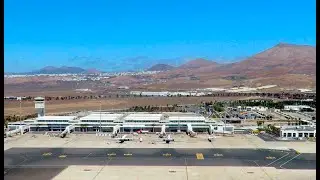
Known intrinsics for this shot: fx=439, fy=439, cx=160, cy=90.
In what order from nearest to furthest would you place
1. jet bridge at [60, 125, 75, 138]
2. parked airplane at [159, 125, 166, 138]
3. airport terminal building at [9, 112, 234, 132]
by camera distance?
jet bridge at [60, 125, 75, 138] → parked airplane at [159, 125, 166, 138] → airport terminal building at [9, 112, 234, 132]

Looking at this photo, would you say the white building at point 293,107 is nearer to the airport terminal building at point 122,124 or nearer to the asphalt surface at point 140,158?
the airport terminal building at point 122,124

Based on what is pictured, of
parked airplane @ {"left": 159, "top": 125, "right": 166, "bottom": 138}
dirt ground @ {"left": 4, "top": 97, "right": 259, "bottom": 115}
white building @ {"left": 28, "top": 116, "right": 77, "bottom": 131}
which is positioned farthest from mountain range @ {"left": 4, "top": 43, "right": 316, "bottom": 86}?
white building @ {"left": 28, "top": 116, "right": 77, "bottom": 131}

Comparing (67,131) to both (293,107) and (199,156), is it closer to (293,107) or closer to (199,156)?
(199,156)

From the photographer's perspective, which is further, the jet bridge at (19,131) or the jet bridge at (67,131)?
the jet bridge at (19,131)

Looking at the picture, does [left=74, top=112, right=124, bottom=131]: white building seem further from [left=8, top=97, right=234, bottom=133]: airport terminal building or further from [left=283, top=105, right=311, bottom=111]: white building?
[left=283, top=105, right=311, bottom=111]: white building

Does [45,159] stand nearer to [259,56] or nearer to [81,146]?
[81,146]

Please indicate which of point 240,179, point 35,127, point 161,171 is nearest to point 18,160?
point 161,171

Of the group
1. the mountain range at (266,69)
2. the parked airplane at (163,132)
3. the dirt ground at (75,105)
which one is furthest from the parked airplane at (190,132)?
the mountain range at (266,69)

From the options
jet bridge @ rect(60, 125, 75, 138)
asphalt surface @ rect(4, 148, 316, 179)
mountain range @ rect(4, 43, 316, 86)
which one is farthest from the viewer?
mountain range @ rect(4, 43, 316, 86)
